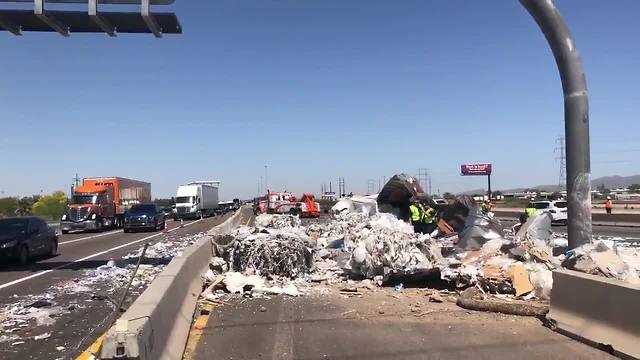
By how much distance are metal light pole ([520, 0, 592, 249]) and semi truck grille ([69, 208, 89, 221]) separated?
120 feet

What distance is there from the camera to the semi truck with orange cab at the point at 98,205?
4128 centimetres

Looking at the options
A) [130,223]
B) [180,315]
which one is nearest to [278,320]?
[180,315]

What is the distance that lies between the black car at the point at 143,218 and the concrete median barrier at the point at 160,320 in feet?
100

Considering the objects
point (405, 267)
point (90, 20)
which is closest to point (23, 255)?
point (90, 20)

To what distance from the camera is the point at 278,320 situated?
9188 millimetres

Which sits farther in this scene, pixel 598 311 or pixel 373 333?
pixel 373 333

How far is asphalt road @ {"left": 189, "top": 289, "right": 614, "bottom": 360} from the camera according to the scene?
708cm

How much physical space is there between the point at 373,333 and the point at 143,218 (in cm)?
3411

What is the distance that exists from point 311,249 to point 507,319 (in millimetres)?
6173

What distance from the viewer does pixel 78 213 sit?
4131 centimetres

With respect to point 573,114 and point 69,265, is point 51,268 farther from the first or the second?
point 573,114

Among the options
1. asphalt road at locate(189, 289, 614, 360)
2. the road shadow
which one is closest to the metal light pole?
asphalt road at locate(189, 289, 614, 360)

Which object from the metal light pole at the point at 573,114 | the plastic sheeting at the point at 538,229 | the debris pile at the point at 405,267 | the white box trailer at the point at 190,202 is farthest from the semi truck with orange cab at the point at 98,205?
the metal light pole at the point at 573,114

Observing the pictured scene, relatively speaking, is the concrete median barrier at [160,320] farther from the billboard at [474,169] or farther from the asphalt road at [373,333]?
the billboard at [474,169]
